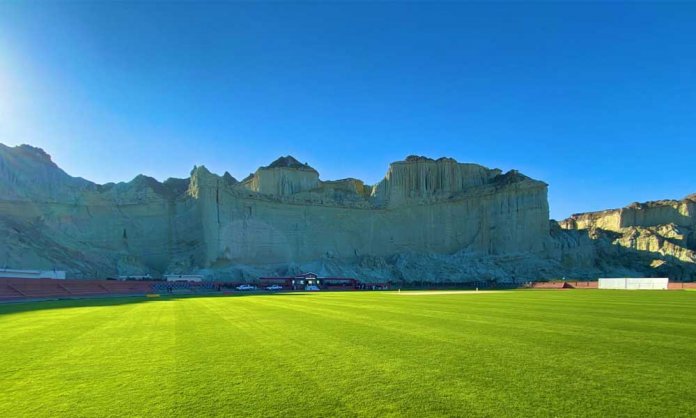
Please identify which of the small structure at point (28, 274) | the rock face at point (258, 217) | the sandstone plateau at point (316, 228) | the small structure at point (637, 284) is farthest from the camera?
the sandstone plateau at point (316, 228)

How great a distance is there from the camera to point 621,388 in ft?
18.9

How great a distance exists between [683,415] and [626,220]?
143m

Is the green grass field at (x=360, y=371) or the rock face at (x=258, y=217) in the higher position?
the rock face at (x=258, y=217)

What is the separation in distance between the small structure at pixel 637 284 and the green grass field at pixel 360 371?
4545cm

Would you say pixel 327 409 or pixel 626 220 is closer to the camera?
pixel 327 409

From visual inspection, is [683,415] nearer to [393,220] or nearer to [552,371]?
[552,371]

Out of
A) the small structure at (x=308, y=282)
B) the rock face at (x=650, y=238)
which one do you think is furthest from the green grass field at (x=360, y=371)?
the rock face at (x=650, y=238)

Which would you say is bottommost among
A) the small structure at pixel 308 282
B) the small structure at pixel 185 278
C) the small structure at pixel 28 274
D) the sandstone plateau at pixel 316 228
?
the small structure at pixel 308 282

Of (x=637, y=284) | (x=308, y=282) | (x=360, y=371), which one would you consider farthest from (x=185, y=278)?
(x=360, y=371)

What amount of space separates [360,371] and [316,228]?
282 ft

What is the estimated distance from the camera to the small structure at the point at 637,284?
49500 mm

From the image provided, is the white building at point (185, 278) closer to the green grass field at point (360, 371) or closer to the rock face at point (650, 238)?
the green grass field at point (360, 371)

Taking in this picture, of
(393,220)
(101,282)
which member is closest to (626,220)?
(393,220)

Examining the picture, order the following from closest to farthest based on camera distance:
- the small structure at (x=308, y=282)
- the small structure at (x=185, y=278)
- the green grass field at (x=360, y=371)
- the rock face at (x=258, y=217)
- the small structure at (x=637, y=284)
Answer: the green grass field at (x=360, y=371), the small structure at (x=637, y=284), the small structure at (x=185, y=278), the small structure at (x=308, y=282), the rock face at (x=258, y=217)
